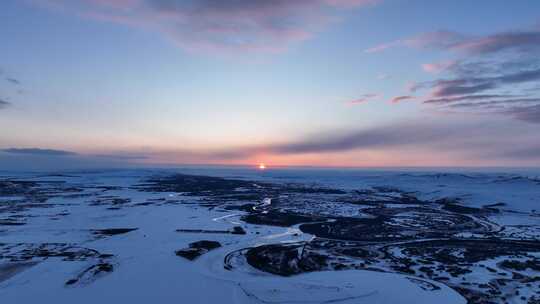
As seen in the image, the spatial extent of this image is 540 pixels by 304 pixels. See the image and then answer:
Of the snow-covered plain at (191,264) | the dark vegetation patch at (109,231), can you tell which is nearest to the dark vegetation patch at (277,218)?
the snow-covered plain at (191,264)

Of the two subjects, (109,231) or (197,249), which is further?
(109,231)

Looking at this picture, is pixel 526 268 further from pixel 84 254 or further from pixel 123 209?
pixel 123 209

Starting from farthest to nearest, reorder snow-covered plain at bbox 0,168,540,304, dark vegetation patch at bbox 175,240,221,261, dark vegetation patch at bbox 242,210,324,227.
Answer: dark vegetation patch at bbox 242,210,324,227, dark vegetation patch at bbox 175,240,221,261, snow-covered plain at bbox 0,168,540,304

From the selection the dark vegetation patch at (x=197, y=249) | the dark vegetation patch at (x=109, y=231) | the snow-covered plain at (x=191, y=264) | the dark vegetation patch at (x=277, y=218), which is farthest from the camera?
the dark vegetation patch at (x=277, y=218)

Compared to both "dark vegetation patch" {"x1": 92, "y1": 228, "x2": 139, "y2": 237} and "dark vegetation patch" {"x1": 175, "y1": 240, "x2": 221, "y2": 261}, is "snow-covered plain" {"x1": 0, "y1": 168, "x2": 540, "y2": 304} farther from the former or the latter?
"dark vegetation patch" {"x1": 175, "y1": 240, "x2": 221, "y2": 261}

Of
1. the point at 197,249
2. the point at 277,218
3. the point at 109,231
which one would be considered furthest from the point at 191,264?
the point at 277,218

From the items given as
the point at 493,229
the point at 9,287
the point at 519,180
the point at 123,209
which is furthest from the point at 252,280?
the point at 519,180

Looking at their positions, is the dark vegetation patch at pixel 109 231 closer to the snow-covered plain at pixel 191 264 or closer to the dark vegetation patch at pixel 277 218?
the snow-covered plain at pixel 191 264

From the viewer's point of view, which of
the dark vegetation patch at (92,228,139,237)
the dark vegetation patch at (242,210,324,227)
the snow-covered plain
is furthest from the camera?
the dark vegetation patch at (242,210,324,227)

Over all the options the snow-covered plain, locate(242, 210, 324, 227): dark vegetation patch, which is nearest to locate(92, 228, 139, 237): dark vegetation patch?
the snow-covered plain

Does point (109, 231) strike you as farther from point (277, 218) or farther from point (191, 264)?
point (277, 218)

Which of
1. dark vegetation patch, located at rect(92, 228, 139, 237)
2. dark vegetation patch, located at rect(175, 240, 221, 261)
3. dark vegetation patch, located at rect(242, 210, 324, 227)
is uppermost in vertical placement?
dark vegetation patch, located at rect(175, 240, 221, 261)
